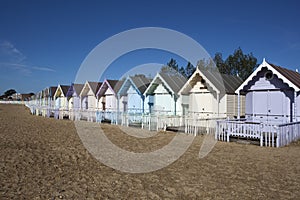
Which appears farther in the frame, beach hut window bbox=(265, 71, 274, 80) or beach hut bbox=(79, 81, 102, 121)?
beach hut bbox=(79, 81, 102, 121)

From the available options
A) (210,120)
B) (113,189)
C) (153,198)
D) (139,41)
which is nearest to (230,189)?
(153,198)

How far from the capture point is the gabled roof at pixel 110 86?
29.2 m

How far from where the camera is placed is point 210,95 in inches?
800

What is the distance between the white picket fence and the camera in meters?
12.4

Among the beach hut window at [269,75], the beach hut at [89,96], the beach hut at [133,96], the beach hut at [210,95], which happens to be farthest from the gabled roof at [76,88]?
the beach hut window at [269,75]

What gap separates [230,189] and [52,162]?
587 cm

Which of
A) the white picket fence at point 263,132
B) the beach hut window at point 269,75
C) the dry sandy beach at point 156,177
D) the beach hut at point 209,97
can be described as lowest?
the dry sandy beach at point 156,177

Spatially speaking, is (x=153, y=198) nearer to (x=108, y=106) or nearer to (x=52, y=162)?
(x=52, y=162)

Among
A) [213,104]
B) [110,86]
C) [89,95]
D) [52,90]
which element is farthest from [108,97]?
Answer: [52,90]

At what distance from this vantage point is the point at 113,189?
6.48 meters

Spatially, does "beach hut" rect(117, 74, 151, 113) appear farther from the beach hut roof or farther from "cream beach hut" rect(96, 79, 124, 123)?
the beach hut roof

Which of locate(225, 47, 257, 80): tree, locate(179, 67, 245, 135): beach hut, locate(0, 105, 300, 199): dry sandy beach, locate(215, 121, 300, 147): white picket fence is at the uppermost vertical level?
locate(225, 47, 257, 80): tree

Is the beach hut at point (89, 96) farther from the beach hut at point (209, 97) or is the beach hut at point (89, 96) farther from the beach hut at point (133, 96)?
the beach hut at point (209, 97)

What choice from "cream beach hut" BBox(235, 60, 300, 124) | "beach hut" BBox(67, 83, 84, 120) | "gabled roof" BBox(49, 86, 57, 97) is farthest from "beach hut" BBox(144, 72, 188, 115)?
"gabled roof" BBox(49, 86, 57, 97)
